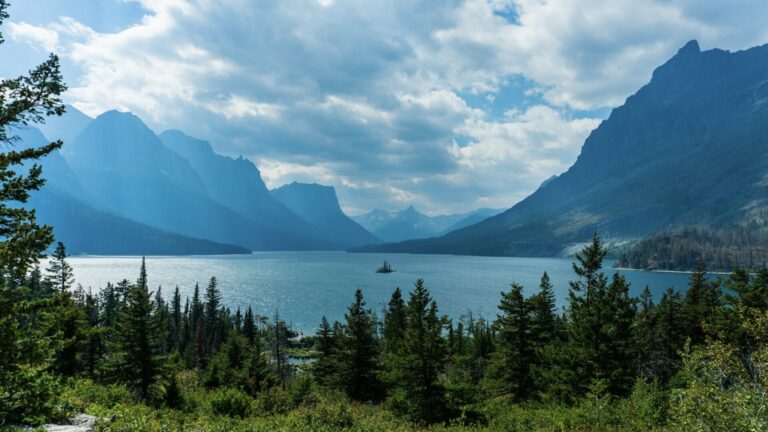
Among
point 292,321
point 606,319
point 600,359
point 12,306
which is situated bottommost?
point 292,321

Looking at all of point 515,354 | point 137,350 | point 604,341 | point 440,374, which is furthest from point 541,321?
point 137,350

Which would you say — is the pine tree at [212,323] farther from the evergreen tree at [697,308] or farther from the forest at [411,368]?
the evergreen tree at [697,308]

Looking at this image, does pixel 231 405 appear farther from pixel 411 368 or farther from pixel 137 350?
pixel 137 350

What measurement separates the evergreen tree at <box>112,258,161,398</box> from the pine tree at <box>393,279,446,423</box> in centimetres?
2118

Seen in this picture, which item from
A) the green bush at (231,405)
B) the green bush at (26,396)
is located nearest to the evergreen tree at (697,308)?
the green bush at (231,405)

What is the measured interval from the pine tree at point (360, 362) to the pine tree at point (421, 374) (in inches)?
563

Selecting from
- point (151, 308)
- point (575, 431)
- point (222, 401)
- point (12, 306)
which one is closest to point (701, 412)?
point (575, 431)

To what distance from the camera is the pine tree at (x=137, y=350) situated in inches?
1321

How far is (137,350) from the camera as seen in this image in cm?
3403

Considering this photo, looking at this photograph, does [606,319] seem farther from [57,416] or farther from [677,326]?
[57,416]

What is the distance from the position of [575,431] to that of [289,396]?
20182 mm

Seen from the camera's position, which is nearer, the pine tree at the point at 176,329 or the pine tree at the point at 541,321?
the pine tree at the point at 541,321

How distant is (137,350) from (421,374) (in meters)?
24.4

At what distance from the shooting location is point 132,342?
112 ft
